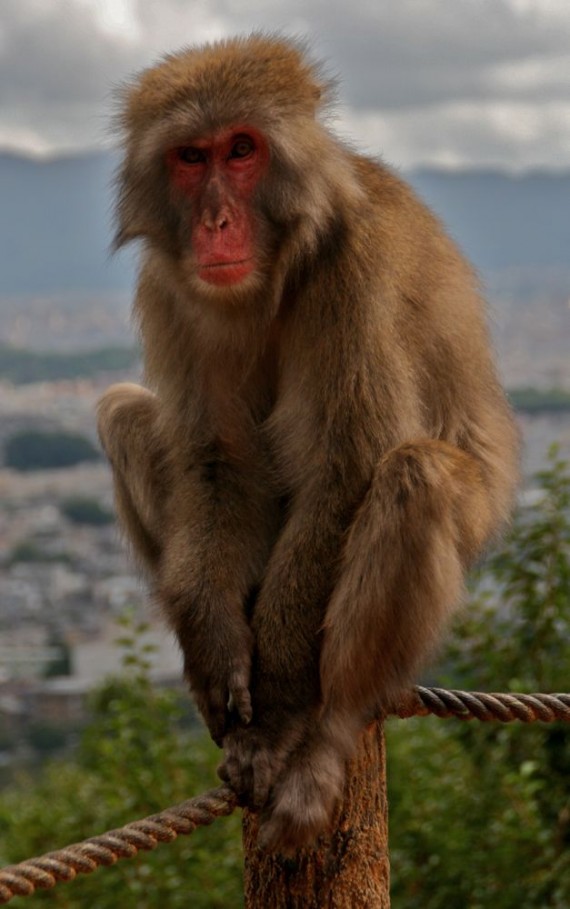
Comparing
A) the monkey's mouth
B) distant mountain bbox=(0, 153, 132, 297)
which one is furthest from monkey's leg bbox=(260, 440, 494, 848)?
distant mountain bbox=(0, 153, 132, 297)

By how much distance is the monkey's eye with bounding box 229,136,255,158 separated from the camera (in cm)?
316

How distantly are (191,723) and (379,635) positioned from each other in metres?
5.50

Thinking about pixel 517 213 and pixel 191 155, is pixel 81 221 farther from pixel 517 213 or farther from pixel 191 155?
pixel 191 155

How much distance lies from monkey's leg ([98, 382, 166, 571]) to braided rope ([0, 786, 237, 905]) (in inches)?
38.1

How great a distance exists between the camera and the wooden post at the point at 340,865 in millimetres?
2826

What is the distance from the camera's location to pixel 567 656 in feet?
17.3

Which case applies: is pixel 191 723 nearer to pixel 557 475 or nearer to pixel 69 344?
pixel 557 475

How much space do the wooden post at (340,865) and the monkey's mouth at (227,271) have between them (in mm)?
1081

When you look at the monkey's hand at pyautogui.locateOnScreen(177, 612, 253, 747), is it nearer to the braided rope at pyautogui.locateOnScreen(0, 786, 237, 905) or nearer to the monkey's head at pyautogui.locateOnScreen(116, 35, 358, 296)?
the braided rope at pyautogui.locateOnScreen(0, 786, 237, 905)

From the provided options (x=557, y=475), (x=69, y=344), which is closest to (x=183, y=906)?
(x=557, y=475)

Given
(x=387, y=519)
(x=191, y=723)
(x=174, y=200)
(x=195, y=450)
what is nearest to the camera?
(x=387, y=519)

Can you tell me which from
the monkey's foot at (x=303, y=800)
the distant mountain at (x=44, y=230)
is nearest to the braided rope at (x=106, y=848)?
the monkey's foot at (x=303, y=800)

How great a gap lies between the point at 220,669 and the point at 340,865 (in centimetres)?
51

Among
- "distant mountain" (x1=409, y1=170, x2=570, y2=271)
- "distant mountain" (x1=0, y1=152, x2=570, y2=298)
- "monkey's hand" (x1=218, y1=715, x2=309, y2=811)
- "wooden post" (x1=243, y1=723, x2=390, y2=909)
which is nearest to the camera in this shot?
"wooden post" (x1=243, y1=723, x2=390, y2=909)
